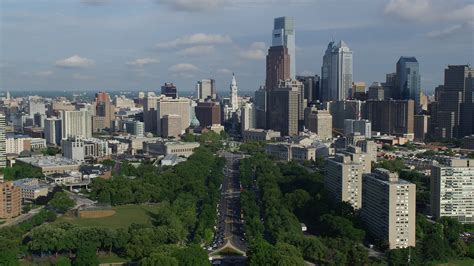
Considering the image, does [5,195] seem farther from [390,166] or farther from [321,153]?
[321,153]

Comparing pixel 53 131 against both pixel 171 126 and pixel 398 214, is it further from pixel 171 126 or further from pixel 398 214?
pixel 398 214

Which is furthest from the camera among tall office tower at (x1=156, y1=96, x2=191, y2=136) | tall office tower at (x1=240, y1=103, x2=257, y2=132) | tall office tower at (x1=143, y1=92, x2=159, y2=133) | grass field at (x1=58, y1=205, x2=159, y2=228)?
tall office tower at (x1=143, y1=92, x2=159, y2=133)

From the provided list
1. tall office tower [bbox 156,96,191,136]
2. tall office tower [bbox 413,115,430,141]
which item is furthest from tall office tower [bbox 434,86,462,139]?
tall office tower [bbox 156,96,191,136]

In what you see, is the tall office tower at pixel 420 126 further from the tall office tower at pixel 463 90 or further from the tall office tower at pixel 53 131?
the tall office tower at pixel 53 131

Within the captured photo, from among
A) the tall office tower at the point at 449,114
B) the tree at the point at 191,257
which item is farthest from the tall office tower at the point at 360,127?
the tree at the point at 191,257

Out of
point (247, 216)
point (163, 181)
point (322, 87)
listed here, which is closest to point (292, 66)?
point (322, 87)

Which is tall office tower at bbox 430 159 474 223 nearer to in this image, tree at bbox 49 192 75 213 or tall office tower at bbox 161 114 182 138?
tree at bbox 49 192 75 213
